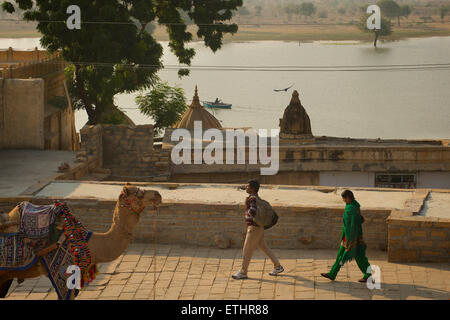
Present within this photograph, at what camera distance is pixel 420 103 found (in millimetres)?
91250

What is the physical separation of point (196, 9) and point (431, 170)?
15960 mm

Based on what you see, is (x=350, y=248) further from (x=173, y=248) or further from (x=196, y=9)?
(x=196, y=9)

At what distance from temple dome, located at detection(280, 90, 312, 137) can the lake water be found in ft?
145

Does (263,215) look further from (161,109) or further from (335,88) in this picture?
(335,88)

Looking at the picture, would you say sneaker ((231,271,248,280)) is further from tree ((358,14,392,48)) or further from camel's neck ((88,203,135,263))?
tree ((358,14,392,48))

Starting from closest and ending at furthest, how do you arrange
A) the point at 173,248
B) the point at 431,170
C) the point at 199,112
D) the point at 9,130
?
the point at 173,248 < the point at 9,130 < the point at 431,170 < the point at 199,112

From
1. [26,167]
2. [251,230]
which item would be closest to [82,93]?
[26,167]

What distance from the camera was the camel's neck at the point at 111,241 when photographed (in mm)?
11555

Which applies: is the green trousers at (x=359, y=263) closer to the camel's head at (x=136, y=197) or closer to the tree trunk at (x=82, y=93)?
the camel's head at (x=136, y=197)

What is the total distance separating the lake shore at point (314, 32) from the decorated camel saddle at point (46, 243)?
4721 inches

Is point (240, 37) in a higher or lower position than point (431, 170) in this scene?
higher

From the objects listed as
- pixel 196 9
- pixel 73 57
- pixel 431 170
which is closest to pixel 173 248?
pixel 431 170

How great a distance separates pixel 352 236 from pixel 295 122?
1580cm

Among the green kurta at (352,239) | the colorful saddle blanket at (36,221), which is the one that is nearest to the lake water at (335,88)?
the green kurta at (352,239)
